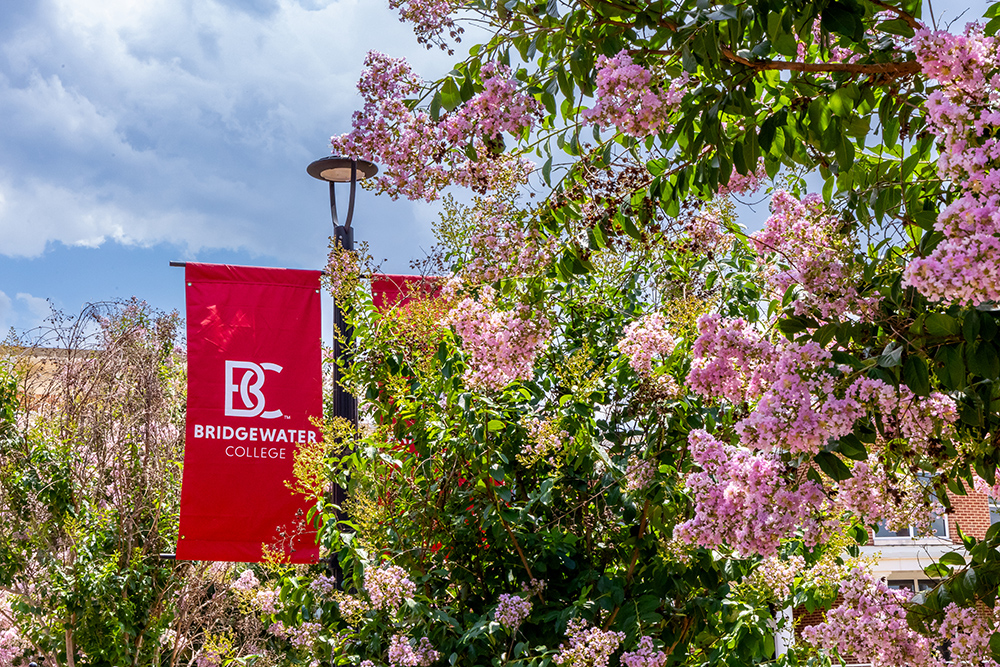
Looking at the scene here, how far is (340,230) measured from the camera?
15.9ft

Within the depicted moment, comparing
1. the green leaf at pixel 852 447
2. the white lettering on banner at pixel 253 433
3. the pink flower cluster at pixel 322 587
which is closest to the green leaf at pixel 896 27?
the green leaf at pixel 852 447

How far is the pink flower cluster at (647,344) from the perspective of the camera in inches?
117

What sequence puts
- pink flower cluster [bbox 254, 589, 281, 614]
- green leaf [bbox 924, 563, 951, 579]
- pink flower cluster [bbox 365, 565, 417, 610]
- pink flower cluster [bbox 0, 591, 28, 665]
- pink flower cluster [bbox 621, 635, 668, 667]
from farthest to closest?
pink flower cluster [bbox 0, 591, 28, 665]
pink flower cluster [bbox 254, 589, 281, 614]
pink flower cluster [bbox 365, 565, 417, 610]
pink flower cluster [bbox 621, 635, 668, 667]
green leaf [bbox 924, 563, 951, 579]

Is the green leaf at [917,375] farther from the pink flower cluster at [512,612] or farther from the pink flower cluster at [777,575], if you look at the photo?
the pink flower cluster at [512,612]

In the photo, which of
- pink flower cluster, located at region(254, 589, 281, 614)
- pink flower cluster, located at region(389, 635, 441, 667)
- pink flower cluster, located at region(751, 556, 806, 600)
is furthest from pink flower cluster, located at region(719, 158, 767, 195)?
pink flower cluster, located at region(254, 589, 281, 614)

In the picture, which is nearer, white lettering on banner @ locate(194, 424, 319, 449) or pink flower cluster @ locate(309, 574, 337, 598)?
pink flower cluster @ locate(309, 574, 337, 598)

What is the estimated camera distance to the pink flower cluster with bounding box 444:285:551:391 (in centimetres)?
261

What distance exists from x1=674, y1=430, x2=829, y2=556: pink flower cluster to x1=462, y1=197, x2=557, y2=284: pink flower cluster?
90 cm

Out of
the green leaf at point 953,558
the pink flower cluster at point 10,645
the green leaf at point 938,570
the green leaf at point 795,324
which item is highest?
the green leaf at point 795,324

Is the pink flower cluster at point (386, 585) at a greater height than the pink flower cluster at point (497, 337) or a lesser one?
lesser

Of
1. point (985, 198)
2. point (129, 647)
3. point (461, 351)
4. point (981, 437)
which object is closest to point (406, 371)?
point (461, 351)

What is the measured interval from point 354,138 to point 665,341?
133 cm

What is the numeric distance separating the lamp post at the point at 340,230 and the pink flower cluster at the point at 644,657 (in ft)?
5.66

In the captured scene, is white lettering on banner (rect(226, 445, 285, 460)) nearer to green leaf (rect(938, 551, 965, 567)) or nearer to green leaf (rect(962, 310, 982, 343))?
green leaf (rect(938, 551, 965, 567))
